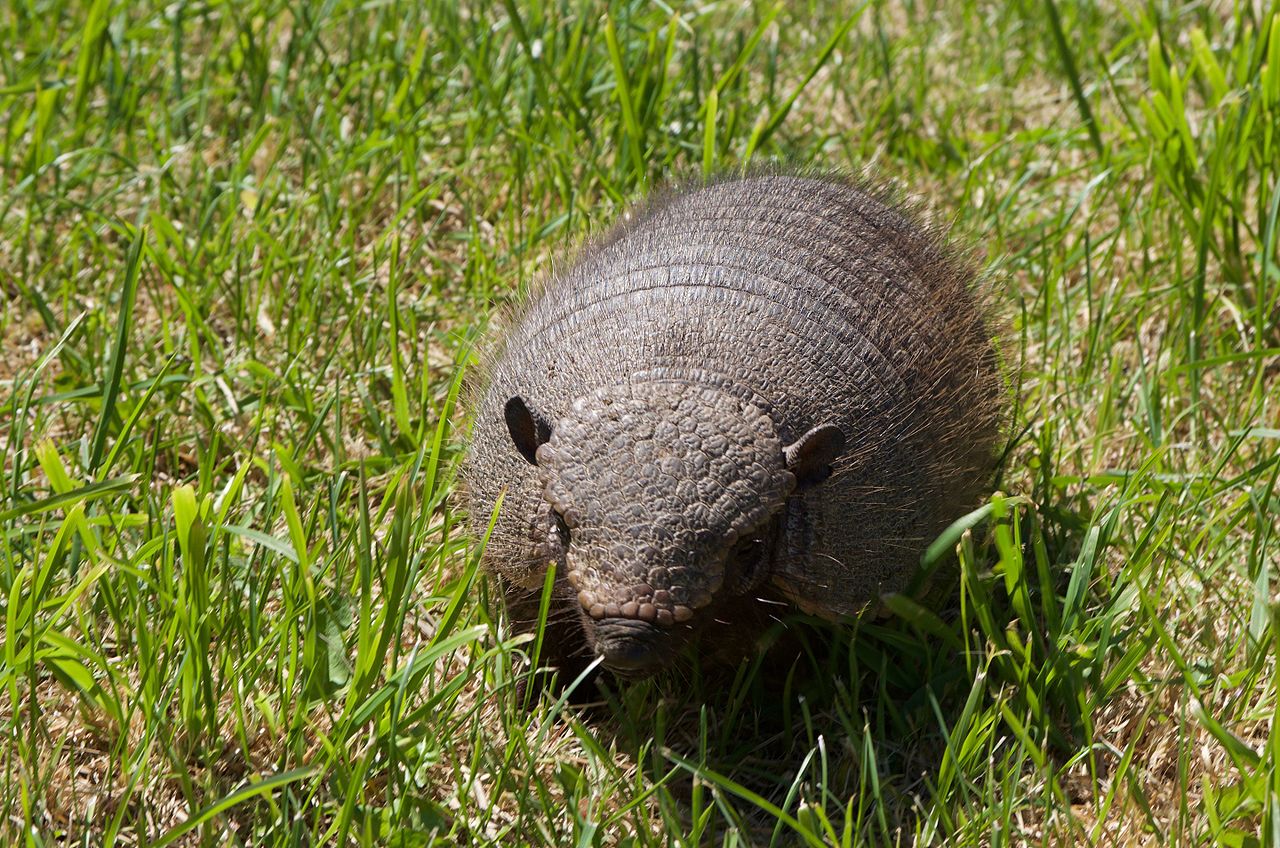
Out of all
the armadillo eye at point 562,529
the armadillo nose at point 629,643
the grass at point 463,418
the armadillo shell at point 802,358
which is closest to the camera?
→ the armadillo nose at point 629,643

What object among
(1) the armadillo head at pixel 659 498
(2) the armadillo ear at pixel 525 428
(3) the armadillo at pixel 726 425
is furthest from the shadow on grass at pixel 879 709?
(2) the armadillo ear at pixel 525 428

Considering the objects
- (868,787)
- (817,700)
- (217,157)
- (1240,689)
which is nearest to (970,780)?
(868,787)

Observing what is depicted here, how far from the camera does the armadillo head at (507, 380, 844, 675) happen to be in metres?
3.08

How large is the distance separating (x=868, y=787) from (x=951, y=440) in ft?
3.10

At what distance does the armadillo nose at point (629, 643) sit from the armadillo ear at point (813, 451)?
1.73ft

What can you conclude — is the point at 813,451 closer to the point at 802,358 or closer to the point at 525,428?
the point at 802,358

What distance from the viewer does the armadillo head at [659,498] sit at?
3.08 metres

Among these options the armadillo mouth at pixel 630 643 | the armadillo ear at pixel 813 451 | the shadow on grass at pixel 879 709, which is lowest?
the shadow on grass at pixel 879 709

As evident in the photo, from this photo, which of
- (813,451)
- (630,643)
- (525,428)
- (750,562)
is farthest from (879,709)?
(525,428)

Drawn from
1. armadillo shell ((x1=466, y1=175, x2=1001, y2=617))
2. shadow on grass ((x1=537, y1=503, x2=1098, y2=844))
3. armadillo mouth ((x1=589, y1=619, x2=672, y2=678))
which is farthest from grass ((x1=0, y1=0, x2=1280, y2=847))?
armadillo mouth ((x1=589, y1=619, x2=672, y2=678))

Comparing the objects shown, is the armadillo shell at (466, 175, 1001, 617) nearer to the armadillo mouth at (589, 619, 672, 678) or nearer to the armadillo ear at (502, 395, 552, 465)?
the armadillo ear at (502, 395, 552, 465)

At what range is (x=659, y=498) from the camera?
311 centimetres

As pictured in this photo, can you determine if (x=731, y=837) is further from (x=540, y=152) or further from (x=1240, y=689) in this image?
(x=540, y=152)

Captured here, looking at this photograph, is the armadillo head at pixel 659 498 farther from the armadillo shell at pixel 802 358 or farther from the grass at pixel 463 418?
the grass at pixel 463 418
